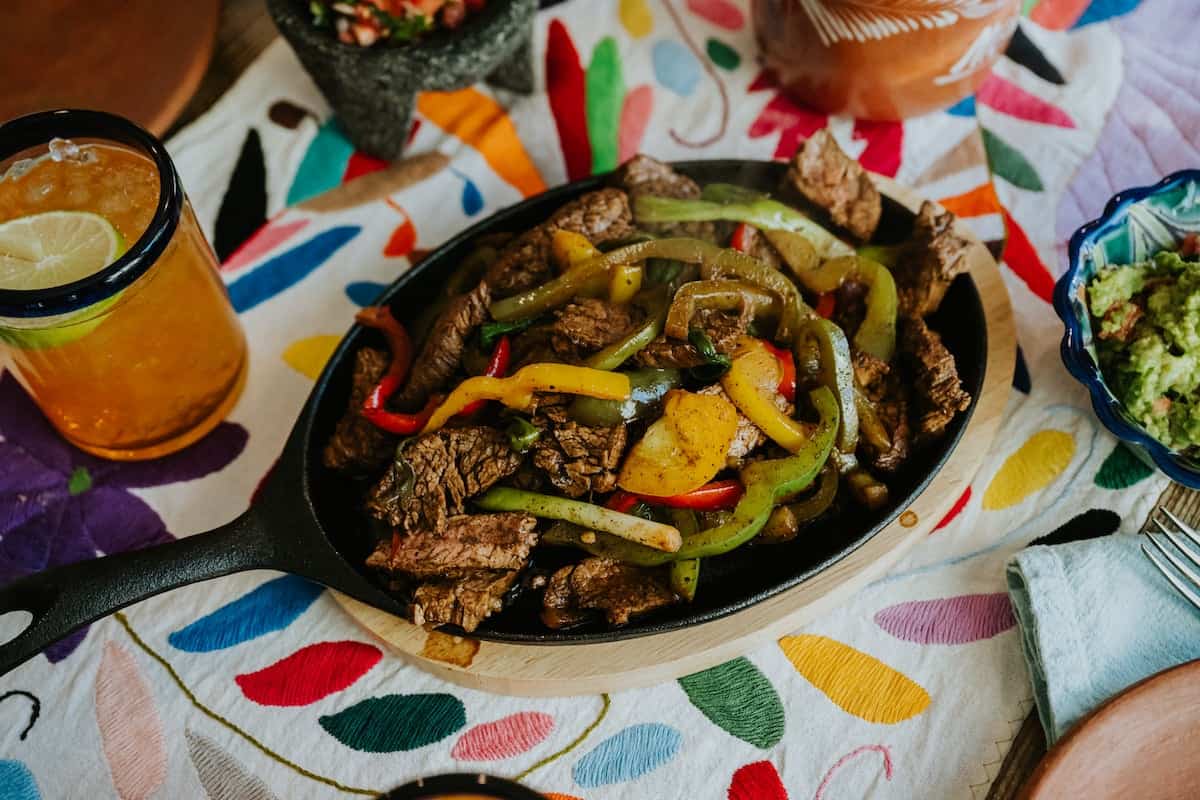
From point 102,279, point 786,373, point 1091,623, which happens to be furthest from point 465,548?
point 1091,623

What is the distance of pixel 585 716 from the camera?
1934mm

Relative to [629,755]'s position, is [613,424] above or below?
above

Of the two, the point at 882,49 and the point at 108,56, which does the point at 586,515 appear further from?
the point at 108,56

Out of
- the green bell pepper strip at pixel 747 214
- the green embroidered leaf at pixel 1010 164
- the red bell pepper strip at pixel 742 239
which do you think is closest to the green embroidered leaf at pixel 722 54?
the green embroidered leaf at pixel 1010 164

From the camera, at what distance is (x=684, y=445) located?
1784mm

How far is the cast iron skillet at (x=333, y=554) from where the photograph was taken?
1.77m

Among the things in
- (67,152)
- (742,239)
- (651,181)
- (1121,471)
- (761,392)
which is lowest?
(1121,471)

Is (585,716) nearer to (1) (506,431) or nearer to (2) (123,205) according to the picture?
(1) (506,431)

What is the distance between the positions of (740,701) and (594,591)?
38 centimetres

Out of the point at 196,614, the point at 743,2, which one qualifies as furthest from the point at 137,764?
the point at 743,2

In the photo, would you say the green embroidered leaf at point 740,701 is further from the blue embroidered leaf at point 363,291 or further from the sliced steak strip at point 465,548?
the blue embroidered leaf at point 363,291

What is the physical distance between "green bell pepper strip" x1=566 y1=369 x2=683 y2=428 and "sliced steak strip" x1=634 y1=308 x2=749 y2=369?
21 millimetres

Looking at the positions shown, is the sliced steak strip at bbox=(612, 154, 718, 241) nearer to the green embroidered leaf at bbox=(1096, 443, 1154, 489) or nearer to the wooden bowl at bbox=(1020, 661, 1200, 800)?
the green embroidered leaf at bbox=(1096, 443, 1154, 489)

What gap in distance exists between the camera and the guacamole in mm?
1932
